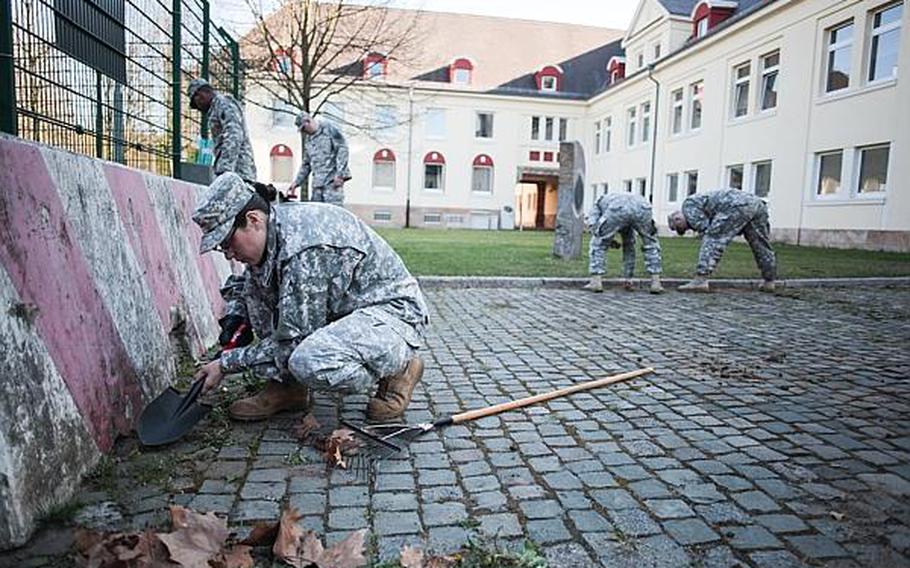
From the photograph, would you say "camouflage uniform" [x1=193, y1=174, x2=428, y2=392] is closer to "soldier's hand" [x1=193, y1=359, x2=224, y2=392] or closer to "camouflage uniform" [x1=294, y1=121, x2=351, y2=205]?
"soldier's hand" [x1=193, y1=359, x2=224, y2=392]

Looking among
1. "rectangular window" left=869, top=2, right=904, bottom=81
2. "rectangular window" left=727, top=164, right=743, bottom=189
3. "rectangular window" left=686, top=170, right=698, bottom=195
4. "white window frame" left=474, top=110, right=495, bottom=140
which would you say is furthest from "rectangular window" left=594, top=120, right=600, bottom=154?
"rectangular window" left=869, top=2, right=904, bottom=81

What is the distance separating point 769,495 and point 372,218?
3435cm

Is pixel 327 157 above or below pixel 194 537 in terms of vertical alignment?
above

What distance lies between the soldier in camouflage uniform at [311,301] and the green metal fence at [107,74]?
Result: 48.0 inches

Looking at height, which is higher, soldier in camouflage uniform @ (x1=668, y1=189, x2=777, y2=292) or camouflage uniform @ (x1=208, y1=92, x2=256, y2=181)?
camouflage uniform @ (x1=208, y1=92, x2=256, y2=181)

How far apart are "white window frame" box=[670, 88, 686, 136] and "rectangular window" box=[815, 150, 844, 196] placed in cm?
926

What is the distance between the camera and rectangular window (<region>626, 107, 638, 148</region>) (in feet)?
110

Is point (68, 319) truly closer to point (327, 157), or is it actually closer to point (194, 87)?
point (194, 87)

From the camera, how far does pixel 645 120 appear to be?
32.0 metres

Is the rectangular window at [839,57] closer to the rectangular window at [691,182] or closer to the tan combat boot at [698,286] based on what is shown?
the rectangular window at [691,182]

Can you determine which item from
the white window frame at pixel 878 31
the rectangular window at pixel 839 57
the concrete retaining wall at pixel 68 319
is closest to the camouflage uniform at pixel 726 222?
the concrete retaining wall at pixel 68 319

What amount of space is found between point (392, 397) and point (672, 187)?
28.0m

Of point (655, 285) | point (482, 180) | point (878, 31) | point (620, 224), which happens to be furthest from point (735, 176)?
point (620, 224)

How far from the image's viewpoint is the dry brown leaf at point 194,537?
195 centimetres
